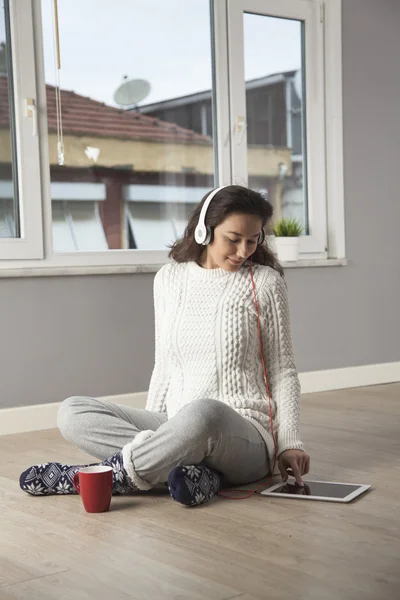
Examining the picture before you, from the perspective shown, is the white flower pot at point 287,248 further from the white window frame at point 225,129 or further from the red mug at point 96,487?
the red mug at point 96,487

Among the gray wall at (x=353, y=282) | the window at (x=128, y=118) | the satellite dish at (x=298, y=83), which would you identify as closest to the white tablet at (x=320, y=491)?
the gray wall at (x=353, y=282)

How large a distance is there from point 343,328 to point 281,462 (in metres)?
2.23

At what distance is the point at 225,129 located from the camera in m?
3.98

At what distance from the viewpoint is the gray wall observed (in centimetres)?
352

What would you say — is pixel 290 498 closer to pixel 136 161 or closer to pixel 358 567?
pixel 358 567

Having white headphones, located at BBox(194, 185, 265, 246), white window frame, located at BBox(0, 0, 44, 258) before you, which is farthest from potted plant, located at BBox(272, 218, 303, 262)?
white headphones, located at BBox(194, 185, 265, 246)

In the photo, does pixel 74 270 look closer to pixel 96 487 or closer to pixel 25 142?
pixel 25 142

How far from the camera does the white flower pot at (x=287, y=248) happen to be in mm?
4055

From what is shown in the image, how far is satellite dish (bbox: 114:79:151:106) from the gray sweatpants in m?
1.80

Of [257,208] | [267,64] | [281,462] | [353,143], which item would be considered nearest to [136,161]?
[267,64]

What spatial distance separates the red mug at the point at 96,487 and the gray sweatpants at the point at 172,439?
75 mm

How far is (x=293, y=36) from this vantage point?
13.8 feet

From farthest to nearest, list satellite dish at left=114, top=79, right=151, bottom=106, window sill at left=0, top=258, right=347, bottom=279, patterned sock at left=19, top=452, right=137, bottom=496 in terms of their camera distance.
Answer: satellite dish at left=114, top=79, right=151, bottom=106, window sill at left=0, top=258, right=347, bottom=279, patterned sock at left=19, top=452, right=137, bottom=496

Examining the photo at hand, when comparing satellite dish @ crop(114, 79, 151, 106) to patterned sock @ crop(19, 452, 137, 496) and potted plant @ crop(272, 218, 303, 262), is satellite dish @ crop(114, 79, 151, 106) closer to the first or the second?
potted plant @ crop(272, 218, 303, 262)
